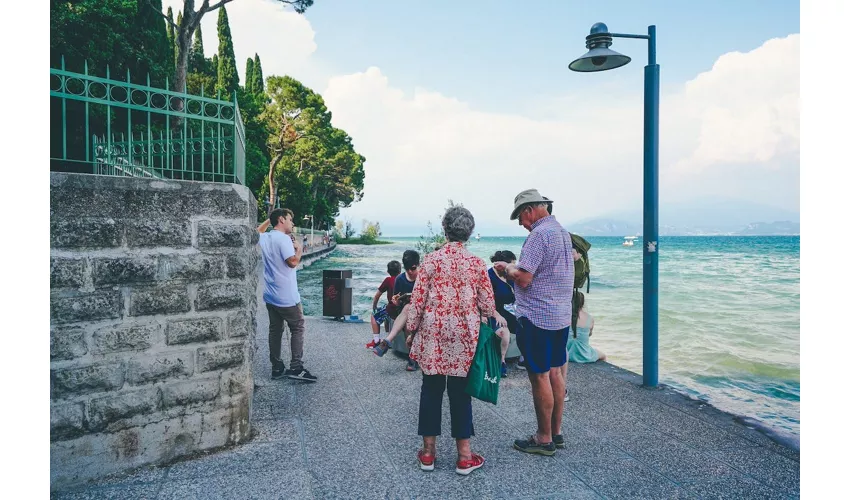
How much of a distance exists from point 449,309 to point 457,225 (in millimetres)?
556

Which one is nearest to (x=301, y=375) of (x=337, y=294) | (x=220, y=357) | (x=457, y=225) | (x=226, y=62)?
(x=220, y=357)

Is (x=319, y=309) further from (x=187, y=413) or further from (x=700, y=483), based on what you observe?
(x=700, y=483)

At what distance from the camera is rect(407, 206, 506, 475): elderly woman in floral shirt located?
3.30 m

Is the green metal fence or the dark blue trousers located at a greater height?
the green metal fence

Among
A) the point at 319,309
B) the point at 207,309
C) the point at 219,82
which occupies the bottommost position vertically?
the point at 319,309

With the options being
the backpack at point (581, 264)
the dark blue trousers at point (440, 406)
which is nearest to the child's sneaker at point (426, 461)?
the dark blue trousers at point (440, 406)

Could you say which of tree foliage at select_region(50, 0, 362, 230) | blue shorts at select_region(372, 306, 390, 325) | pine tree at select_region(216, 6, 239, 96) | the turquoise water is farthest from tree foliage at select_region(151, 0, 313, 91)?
pine tree at select_region(216, 6, 239, 96)

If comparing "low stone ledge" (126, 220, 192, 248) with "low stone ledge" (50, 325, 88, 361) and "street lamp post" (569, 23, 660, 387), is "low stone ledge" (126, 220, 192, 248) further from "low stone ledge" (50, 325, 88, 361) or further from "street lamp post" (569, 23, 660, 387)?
"street lamp post" (569, 23, 660, 387)

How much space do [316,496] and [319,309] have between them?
456 inches

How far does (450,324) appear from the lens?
10.8 ft

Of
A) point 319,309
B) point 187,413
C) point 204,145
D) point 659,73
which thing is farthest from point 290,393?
point 319,309

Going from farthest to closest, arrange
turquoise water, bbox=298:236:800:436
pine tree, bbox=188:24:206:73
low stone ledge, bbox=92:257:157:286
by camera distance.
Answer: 1. pine tree, bbox=188:24:206:73
2. turquoise water, bbox=298:236:800:436
3. low stone ledge, bbox=92:257:157:286

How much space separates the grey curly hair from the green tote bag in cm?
60

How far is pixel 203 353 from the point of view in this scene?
142 inches
